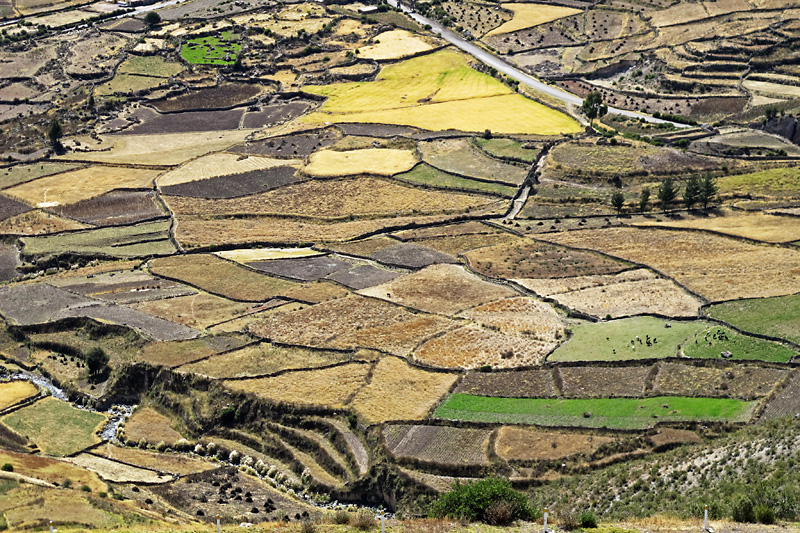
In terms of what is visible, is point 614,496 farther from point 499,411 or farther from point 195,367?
point 195,367

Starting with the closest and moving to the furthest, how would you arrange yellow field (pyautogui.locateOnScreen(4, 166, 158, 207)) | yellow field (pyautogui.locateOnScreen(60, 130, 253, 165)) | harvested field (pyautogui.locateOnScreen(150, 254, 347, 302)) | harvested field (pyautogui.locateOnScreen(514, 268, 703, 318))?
harvested field (pyautogui.locateOnScreen(514, 268, 703, 318)) < harvested field (pyautogui.locateOnScreen(150, 254, 347, 302)) < yellow field (pyautogui.locateOnScreen(4, 166, 158, 207)) < yellow field (pyautogui.locateOnScreen(60, 130, 253, 165))

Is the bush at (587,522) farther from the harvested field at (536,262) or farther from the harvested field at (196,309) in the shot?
the harvested field at (536,262)

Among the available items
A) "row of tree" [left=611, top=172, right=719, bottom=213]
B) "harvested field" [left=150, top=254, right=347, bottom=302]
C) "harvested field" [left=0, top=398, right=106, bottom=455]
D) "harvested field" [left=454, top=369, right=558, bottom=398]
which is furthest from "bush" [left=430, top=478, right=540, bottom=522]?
"row of tree" [left=611, top=172, right=719, bottom=213]


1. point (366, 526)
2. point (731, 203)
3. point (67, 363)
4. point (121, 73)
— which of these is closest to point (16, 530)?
point (366, 526)

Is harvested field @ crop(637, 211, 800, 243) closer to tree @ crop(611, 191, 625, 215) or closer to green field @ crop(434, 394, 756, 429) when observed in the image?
tree @ crop(611, 191, 625, 215)

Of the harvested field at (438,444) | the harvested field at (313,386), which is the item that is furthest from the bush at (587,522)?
the harvested field at (313,386)

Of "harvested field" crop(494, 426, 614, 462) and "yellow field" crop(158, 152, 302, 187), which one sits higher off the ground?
"harvested field" crop(494, 426, 614, 462)
